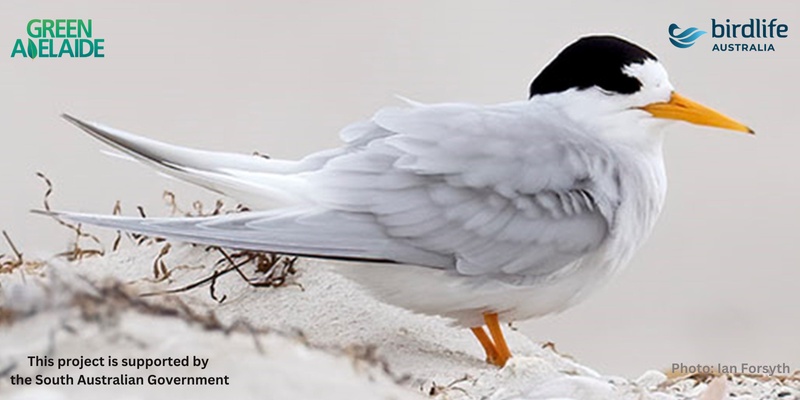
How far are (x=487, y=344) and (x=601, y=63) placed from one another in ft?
3.16

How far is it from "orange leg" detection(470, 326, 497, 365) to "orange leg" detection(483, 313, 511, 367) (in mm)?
23

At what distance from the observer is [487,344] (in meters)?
4.69

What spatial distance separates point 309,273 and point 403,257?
961mm

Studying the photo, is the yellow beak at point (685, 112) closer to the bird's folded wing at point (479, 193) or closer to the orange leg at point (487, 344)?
the bird's folded wing at point (479, 193)

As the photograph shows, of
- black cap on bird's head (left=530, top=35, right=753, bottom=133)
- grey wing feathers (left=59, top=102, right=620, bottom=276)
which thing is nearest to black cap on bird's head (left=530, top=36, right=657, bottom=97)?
black cap on bird's head (left=530, top=35, right=753, bottom=133)

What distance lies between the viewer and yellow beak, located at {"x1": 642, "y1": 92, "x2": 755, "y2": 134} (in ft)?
15.4

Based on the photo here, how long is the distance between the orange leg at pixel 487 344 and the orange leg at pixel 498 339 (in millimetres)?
23

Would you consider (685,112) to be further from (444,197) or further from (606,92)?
(444,197)

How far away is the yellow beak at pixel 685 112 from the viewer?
15.4ft

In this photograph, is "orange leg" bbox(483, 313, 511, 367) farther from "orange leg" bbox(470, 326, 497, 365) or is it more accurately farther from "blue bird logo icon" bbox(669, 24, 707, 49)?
"blue bird logo icon" bbox(669, 24, 707, 49)

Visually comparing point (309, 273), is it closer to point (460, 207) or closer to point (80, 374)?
point (460, 207)

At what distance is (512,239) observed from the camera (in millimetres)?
4355

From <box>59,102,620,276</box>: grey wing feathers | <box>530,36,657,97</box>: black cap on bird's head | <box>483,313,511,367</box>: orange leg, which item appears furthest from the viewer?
<box>530,36,657,97</box>: black cap on bird's head

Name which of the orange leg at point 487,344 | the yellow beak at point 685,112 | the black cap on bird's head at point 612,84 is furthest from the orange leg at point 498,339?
the yellow beak at point 685,112
